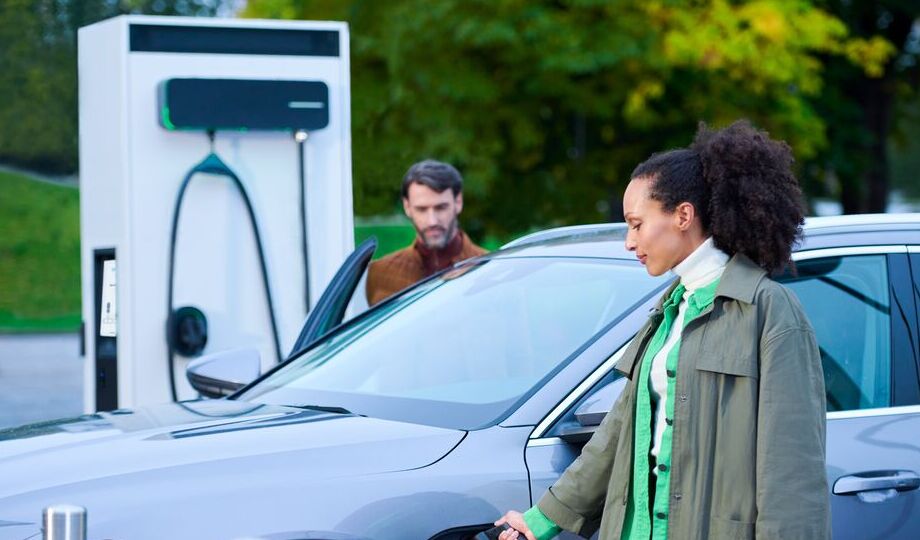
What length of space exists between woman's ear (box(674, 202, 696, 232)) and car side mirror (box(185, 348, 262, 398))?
1.94 metres

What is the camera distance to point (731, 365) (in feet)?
8.86

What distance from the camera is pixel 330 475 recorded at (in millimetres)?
3080

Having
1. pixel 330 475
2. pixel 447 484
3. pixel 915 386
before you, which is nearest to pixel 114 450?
pixel 330 475

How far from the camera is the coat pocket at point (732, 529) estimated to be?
2.67m

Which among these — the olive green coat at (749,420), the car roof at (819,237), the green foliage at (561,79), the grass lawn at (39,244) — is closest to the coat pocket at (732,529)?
the olive green coat at (749,420)

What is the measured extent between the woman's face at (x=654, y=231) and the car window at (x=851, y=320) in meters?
0.91

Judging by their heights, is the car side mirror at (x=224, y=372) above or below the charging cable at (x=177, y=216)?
below

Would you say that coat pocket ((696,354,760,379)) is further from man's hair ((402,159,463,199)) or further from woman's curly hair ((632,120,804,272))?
man's hair ((402,159,463,199))

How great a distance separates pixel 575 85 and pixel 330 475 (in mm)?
12138

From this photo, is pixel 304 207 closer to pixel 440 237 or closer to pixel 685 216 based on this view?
pixel 440 237

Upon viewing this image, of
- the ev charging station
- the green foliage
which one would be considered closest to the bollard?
the ev charging station

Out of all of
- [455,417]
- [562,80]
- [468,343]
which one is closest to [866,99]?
[562,80]

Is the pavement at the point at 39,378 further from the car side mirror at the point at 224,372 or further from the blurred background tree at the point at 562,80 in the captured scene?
the car side mirror at the point at 224,372

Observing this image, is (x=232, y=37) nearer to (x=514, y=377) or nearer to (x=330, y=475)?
(x=514, y=377)
